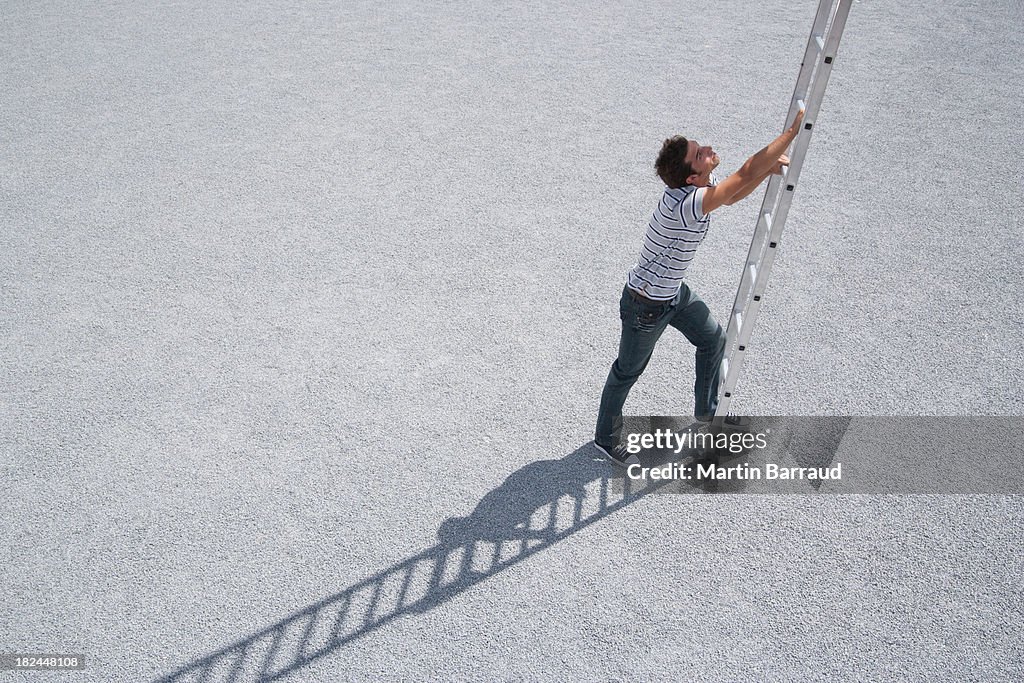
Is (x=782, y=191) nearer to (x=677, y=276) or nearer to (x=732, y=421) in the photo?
(x=677, y=276)

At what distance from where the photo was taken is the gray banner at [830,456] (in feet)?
14.9

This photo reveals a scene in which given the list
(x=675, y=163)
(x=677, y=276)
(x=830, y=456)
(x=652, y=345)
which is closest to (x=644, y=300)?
(x=677, y=276)

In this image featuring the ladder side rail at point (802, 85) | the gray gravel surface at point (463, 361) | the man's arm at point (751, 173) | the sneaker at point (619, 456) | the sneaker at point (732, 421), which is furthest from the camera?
the sneaker at point (732, 421)

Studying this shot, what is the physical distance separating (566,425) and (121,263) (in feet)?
14.0

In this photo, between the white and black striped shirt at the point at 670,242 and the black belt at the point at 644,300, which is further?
the black belt at the point at 644,300

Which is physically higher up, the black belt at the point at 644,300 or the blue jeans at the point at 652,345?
the black belt at the point at 644,300

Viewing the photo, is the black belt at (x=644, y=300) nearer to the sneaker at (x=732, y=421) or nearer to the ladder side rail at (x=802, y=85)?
the ladder side rail at (x=802, y=85)

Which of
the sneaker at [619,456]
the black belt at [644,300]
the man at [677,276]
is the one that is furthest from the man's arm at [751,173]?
the sneaker at [619,456]

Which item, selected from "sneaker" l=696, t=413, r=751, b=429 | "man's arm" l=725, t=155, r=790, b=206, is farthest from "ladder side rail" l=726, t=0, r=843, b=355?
"sneaker" l=696, t=413, r=751, b=429

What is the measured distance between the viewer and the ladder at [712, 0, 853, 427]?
335 cm

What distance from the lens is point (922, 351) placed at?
5.46m

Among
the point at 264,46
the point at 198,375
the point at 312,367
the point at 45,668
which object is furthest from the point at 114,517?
the point at 264,46

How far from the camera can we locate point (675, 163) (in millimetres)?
3592

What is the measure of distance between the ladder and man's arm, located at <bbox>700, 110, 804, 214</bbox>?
5.1 inches
